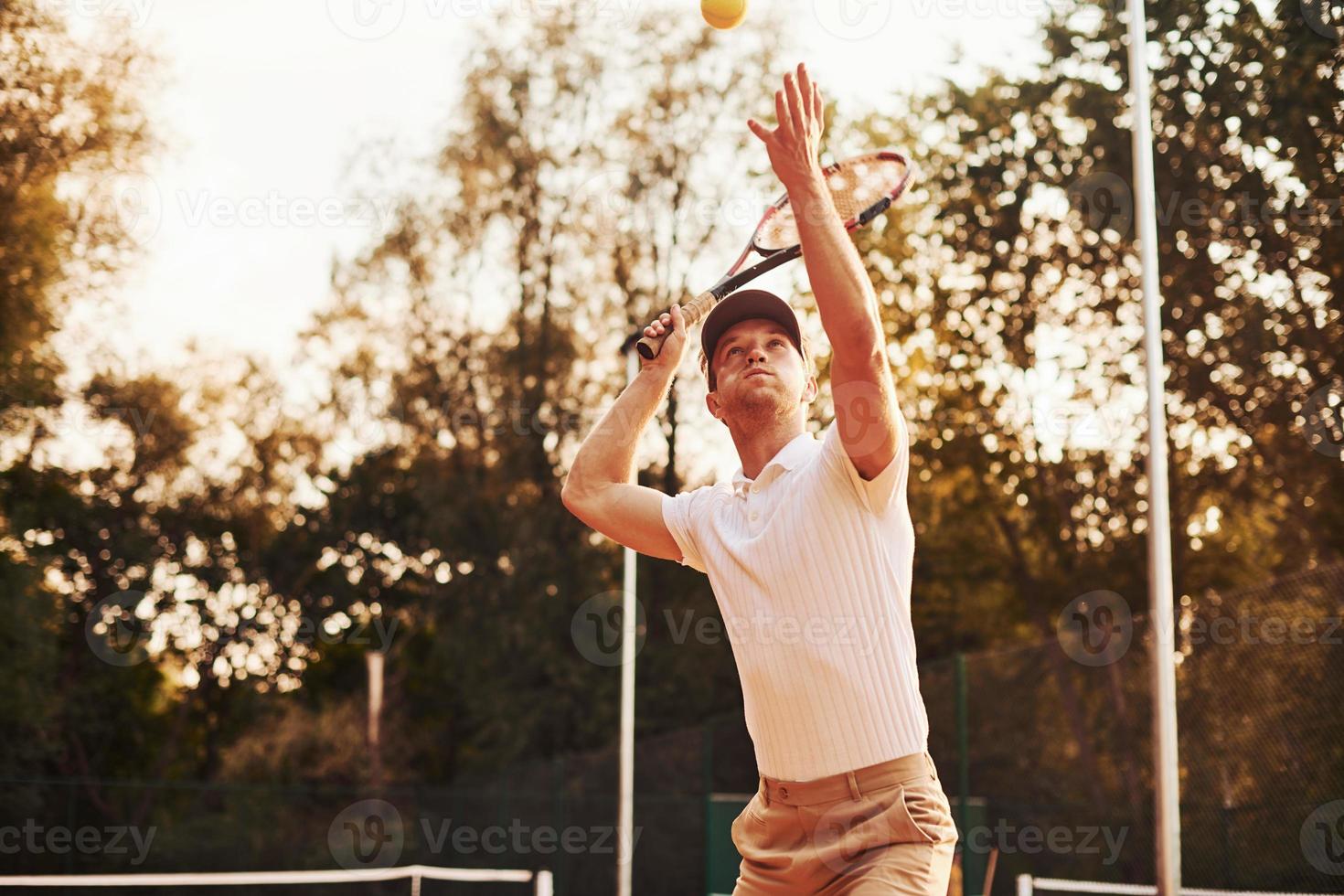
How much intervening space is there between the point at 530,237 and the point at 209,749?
49.9 ft

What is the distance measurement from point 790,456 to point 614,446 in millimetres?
641

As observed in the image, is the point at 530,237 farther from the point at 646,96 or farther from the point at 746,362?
the point at 746,362

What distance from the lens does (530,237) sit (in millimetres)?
26469

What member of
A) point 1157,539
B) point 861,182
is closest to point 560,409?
point 1157,539

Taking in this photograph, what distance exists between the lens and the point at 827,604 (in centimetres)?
285

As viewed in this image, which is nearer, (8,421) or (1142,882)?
(1142,882)

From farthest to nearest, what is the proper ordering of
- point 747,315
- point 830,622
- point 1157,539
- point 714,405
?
1. point 1157,539
2. point 714,405
3. point 747,315
4. point 830,622

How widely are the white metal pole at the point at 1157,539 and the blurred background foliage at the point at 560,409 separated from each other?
180 centimetres

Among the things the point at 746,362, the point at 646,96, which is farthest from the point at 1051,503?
the point at 746,362

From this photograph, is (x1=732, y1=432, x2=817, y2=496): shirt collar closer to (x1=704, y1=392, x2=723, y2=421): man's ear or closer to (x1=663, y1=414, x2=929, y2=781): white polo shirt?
(x1=663, y1=414, x2=929, y2=781): white polo shirt

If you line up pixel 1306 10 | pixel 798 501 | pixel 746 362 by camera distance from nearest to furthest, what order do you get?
pixel 798 501 → pixel 746 362 → pixel 1306 10

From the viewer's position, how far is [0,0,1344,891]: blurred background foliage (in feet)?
50.9

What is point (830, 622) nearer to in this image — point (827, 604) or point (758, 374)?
point (827, 604)

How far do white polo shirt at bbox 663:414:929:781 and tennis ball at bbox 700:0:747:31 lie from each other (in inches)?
143
